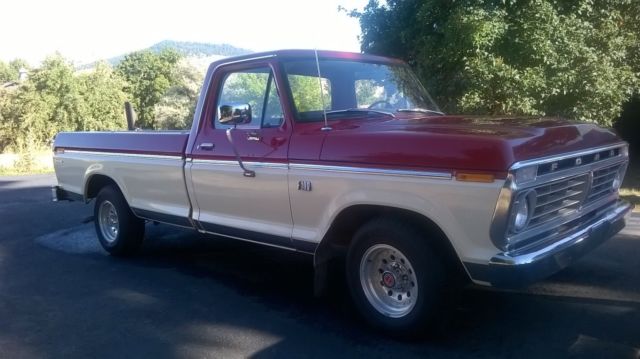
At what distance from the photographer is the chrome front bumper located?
350 centimetres

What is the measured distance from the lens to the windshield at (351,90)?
192 inches

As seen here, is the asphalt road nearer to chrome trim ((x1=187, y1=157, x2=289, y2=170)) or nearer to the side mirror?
chrome trim ((x1=187, y1=157, x2=289, y2=170))

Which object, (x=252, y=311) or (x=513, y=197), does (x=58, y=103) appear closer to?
(x=252, y=311)

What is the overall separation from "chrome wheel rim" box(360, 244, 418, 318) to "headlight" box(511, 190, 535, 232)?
2.56 ft

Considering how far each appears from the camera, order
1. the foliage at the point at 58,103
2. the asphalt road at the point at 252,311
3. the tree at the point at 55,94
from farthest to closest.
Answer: the tree at the point at 55,94, the foliage at the point at 58,103, the asphalt road at the point at 252,311

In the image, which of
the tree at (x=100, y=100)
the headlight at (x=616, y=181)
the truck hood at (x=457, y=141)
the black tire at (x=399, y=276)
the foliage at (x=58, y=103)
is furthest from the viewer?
the tree at (x=100, y=100)

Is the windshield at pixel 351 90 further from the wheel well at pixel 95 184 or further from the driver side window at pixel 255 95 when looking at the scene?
the wheel well at pixel 95 184

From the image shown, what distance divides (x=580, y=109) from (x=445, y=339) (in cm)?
773

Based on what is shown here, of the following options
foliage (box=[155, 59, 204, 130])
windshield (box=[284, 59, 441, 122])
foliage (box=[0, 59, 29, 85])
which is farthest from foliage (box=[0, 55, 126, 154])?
foliage (box=[0, 59, 29, 85])

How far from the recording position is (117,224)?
679 cm

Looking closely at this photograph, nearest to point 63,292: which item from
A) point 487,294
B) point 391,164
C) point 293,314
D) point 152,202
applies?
point 152,202

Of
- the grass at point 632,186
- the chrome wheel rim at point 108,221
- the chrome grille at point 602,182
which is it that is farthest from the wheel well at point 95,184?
the grass at point 632,186

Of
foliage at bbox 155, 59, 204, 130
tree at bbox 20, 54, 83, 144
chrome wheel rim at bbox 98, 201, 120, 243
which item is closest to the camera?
chrome wheel rim at bbox 98, 201, 120, 243

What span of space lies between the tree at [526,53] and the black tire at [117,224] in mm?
6052
